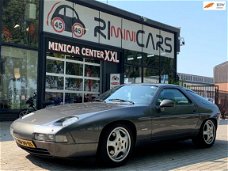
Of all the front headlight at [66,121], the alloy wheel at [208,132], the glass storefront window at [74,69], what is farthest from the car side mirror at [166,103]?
the glass storefront window at [74,69]

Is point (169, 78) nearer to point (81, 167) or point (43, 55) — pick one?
point (43, 55)

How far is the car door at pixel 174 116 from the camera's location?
6.82m

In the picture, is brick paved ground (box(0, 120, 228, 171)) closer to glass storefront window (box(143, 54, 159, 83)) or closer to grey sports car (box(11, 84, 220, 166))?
grey sports car (box(11, 84, 220, 166))

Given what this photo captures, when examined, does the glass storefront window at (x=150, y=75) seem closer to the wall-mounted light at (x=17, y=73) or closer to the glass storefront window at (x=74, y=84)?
the glass storefront window at (x=74, y=84)

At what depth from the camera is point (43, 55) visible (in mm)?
15547

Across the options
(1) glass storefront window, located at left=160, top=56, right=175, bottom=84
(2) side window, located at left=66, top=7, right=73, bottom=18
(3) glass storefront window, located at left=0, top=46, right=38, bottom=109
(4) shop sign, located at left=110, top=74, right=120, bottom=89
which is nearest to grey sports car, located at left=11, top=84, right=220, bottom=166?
(3) glass storefront window, located at left=0, top=46, right=38, bottom=109

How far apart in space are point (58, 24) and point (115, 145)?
11.1m

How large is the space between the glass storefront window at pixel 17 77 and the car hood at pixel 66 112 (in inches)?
330

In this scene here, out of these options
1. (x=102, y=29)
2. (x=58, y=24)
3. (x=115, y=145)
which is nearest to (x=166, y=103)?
(x=115, y=145)

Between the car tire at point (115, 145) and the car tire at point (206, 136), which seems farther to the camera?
the car tire at point (206, 136)

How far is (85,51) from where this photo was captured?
17531mm

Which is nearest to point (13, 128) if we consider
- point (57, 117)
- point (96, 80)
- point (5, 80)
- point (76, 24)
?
point (57, 117)

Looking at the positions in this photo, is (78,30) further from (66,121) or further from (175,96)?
(66,121)

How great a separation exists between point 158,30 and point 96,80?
5857mm
